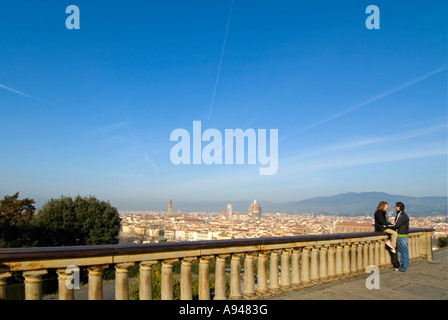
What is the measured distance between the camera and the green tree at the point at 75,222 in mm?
37219

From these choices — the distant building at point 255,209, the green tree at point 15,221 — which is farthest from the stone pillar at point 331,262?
the distant building at point 255,209

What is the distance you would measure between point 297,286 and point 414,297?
168 cm

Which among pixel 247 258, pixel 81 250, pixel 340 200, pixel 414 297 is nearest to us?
pixel 81 250

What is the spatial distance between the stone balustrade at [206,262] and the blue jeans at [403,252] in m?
0.51

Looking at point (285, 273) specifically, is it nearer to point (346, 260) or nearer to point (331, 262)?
point (331, 262)

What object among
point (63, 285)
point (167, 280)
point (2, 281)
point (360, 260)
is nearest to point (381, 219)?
point (360, 260)

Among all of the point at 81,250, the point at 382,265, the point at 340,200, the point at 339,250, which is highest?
the point at 81,250

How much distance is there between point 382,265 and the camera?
729 centimetres

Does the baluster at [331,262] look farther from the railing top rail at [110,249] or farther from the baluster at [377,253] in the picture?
the baluster at [377,253]

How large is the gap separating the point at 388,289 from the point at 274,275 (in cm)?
198
